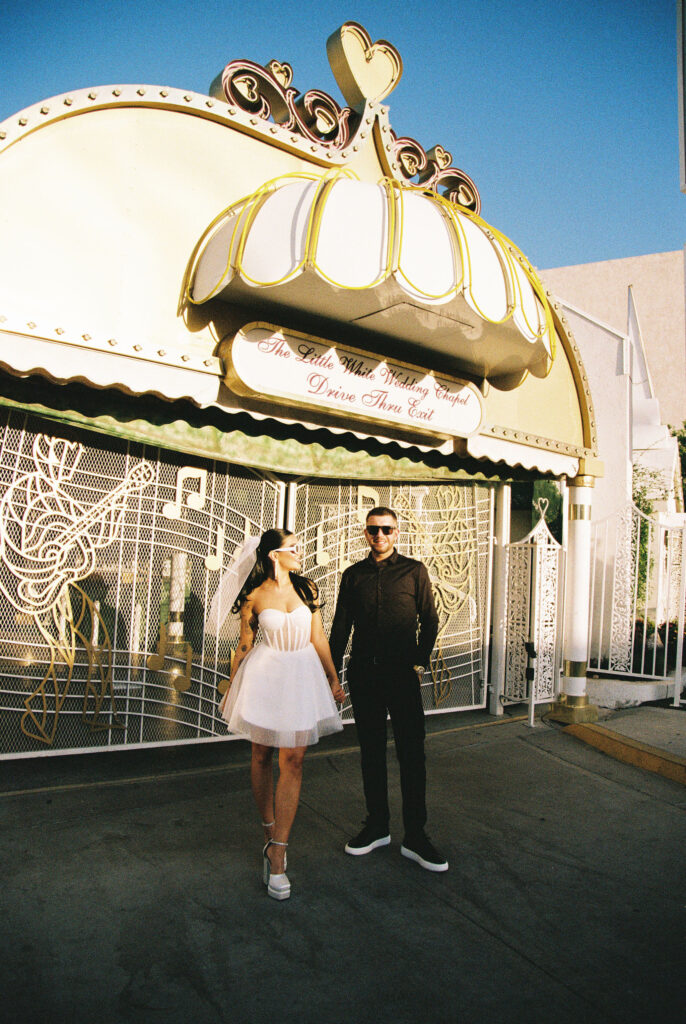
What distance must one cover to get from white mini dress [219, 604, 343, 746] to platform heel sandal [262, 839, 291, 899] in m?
0.52

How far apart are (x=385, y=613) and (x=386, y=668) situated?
30 cm

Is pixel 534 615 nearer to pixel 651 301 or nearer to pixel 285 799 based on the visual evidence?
pixel 285 799

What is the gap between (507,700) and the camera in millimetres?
6871

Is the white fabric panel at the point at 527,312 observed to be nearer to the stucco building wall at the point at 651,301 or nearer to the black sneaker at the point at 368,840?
the black sneaker at the point at 368,840

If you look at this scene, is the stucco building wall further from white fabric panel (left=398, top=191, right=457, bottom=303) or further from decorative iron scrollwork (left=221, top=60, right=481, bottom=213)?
white fabric panel (left=398, top=191, right=457, bottom=303)

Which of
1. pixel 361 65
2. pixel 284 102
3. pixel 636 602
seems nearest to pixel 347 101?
pixel 361 65

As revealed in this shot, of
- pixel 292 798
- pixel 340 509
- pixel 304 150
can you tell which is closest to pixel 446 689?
pixel 340 509

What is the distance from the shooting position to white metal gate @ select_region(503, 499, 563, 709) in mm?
6613

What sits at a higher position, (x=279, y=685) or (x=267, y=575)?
(x=267, y=575)

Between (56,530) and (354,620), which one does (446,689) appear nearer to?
(354,620)

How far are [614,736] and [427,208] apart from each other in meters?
4.49

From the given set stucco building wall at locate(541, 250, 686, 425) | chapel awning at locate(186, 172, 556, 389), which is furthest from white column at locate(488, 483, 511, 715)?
stucco building wall at locate(541, 250, 686, 425)

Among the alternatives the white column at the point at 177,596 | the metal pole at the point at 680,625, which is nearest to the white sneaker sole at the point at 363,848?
the white column at the point at 177,596

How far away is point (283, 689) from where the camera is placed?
3332 millimetres
